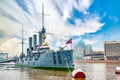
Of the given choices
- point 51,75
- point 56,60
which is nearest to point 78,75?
point 51,75

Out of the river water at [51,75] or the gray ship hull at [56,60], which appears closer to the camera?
the river water at [51,75]

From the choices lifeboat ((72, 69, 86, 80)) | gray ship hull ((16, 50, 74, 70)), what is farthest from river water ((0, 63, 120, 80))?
lifeboat ((72, 69, 86, 80))

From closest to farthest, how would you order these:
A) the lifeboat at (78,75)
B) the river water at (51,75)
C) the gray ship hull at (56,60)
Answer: the lifeboat at (78,75)
the river water at (51,75)
the gray ship hull at (56,60)

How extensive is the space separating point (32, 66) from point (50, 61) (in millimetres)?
17587

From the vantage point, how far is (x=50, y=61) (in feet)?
256

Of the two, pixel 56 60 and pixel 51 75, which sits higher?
pixel 56 60

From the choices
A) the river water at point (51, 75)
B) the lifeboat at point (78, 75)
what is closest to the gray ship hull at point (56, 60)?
the river water at point (51, 75)

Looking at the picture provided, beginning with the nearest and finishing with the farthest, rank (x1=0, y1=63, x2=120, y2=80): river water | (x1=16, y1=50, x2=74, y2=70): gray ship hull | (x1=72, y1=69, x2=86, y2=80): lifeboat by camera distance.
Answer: (x1=72, y1=69, x2=86, y2=80): lifeboat
(x1=0, y1=63, x2=120, y2=80): river water
(x1=16, y1=50, x2=74, y2=70): gray ship hull

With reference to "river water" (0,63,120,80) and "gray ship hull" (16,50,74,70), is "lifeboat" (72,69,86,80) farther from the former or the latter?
"gray ship hull" (16,50,74,70)

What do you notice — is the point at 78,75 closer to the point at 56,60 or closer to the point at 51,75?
the point at 51,75

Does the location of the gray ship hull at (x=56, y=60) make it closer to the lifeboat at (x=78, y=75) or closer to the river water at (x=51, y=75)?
the river water at (x=51, y=75)

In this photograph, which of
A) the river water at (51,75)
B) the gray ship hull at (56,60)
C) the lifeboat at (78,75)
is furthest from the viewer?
the gray ship hull at (56,60)

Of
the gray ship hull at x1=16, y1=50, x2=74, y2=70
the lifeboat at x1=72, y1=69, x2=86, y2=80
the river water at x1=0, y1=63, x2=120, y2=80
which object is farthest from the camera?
the gray ship hull at x1=16, y1=50, x2=74, y2=70

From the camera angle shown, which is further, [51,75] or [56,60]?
[56,60]
